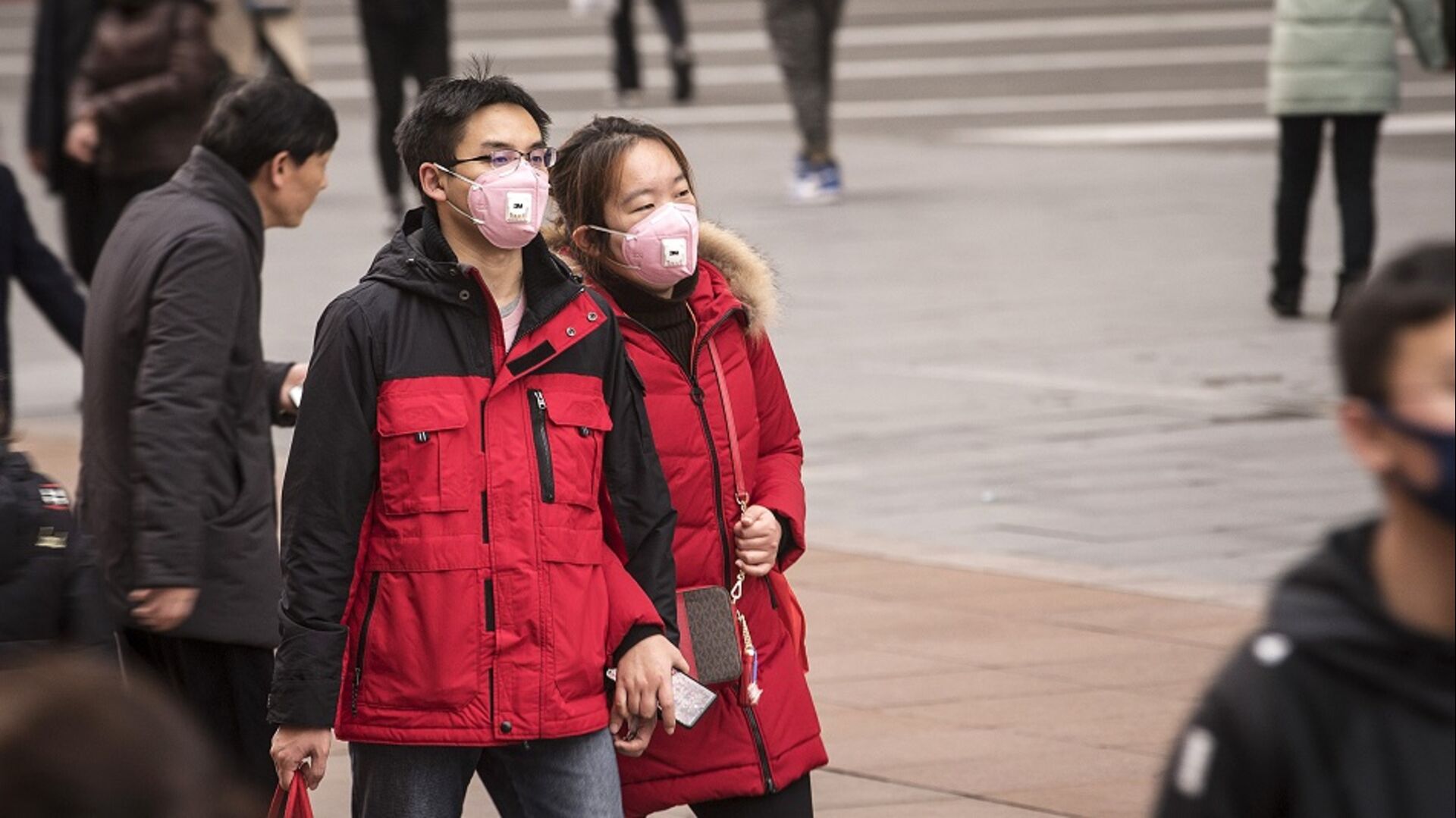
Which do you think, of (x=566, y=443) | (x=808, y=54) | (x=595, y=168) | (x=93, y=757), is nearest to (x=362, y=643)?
(x=566, y=443)

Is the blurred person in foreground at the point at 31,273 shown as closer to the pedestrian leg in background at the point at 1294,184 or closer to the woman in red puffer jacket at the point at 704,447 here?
the woman in red puffer jacket at the point at 704,447

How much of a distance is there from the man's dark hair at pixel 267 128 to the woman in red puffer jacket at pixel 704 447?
71 centimetres

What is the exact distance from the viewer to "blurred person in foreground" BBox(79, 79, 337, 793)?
446 centimetres

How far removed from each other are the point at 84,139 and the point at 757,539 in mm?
6119

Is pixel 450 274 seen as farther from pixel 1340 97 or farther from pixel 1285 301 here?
pixel 1285 301

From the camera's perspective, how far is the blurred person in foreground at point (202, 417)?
14.6 feet

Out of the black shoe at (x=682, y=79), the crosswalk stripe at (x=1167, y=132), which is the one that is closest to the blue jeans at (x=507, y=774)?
the crosswalk stripe at (x=1167, y=132)

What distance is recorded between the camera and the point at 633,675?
3.79m

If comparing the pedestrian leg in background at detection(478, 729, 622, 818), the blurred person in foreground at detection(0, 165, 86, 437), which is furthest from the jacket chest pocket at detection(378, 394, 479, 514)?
the blurred person in foreground at detection(0, 165, 86, 437)

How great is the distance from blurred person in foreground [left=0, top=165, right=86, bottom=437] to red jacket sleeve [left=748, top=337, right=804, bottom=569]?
2468mm

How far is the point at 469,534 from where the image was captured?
367 centimetres

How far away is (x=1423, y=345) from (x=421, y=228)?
2051mm

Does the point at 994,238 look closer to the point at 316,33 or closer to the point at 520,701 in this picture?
the point at 520,701

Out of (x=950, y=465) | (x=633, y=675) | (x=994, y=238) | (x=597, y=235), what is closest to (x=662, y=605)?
(x=633, y=675)
